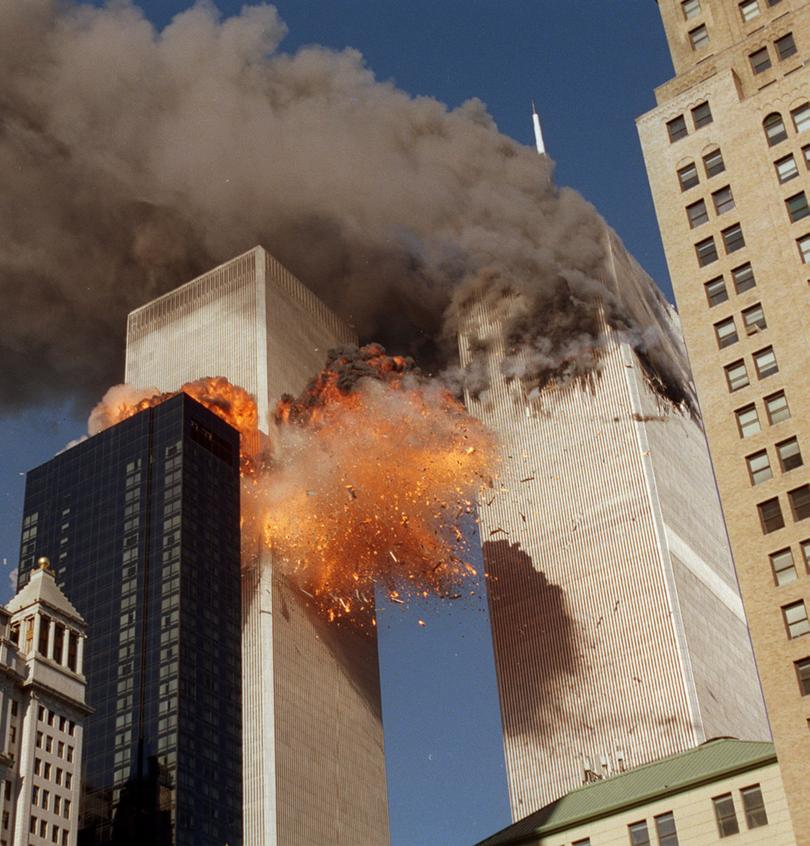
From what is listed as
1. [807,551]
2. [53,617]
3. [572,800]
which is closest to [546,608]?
[53,617]

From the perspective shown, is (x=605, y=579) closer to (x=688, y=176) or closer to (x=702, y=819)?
(x=688, y=176)

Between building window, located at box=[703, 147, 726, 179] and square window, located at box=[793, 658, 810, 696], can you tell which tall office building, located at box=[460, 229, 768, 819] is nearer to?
building window, located at box=[703, 147, 726, 179]

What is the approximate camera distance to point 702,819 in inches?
3066

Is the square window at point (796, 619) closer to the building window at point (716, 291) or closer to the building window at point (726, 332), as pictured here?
the building window at point (726, 332)

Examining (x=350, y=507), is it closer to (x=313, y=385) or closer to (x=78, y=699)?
(x=313, y=385)

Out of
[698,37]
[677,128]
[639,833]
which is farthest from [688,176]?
[639,833]

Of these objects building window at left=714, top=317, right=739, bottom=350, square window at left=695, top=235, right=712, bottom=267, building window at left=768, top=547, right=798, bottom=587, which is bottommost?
building window at left=768, top=547, right=798, bottom=587

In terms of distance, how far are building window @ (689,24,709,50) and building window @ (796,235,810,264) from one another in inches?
791

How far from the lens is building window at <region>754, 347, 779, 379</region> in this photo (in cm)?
7969

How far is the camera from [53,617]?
133250 mm

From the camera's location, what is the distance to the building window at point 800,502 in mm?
74625

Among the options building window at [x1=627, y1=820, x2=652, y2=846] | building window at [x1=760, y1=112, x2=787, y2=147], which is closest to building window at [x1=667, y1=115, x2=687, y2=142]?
building window at [x1=760, y1=112, x2=787, y2=147]

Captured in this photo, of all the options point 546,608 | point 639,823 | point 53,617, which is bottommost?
point 639,823

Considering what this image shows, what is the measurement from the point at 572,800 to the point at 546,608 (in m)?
95.8
